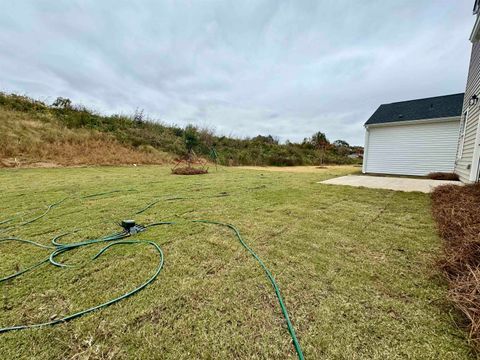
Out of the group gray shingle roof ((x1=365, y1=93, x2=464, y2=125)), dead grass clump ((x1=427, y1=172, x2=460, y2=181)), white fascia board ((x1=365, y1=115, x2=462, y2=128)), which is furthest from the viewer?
gray shingle roof ((x1=365, y1=93, x2=464, y2=125))

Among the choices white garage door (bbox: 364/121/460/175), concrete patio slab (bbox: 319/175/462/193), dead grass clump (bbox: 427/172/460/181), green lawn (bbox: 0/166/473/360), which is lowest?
green lawn (bbox: 0/166/473/360)

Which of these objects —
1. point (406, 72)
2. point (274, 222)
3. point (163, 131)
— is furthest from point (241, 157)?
point (274, 222)

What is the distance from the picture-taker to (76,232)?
1984 millimetres

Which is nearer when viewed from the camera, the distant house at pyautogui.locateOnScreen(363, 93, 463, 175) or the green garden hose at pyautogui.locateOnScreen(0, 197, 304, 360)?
the green garden hose at pyautogui.locateOnScreen(0, 197, 304, 360)

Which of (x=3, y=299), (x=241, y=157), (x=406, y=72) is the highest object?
(x=406, y=72)

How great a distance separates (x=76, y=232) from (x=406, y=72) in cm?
1366

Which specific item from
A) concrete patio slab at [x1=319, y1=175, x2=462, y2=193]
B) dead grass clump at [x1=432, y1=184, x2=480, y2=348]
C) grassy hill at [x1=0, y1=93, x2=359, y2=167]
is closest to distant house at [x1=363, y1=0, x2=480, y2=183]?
concrete patio slab at [x1=319, y1=175, x2=462, y2=193]

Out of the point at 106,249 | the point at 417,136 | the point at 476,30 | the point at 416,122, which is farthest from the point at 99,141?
the point at 417,136

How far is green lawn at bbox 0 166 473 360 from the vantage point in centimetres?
83

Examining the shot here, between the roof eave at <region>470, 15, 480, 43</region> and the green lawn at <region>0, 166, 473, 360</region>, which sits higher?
the roof eave at <region>470, 15, 480, 43</region>

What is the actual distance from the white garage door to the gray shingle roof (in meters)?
0.31

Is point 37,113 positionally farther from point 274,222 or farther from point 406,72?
point 406,72

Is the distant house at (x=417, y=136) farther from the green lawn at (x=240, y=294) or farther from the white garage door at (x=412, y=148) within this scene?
the green lawn at (x=240, y=294)

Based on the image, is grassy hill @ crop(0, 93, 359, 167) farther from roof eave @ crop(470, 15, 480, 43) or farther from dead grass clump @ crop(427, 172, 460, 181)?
roof eave @ crop(470, 15, 480, 43)
